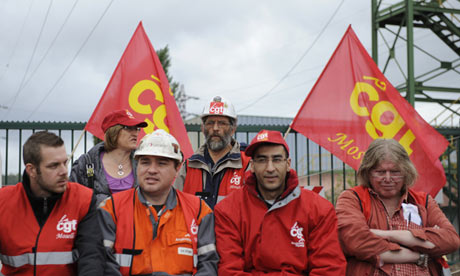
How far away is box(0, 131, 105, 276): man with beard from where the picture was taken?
3398 millimetres

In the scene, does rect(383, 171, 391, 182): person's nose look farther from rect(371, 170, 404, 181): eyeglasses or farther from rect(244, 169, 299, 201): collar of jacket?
rect(244, 169, 299, 201): collar of jacket

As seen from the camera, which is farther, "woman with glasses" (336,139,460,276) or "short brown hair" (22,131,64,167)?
"woman with glasses" (336,139,460,276)

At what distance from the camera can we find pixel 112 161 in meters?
4.89

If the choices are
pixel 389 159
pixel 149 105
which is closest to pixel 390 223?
pixel 389 159

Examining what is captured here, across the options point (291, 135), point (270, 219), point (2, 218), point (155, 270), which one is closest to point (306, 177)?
point (291, 135)

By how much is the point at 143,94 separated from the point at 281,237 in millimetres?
3922

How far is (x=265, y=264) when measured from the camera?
3.70 metres

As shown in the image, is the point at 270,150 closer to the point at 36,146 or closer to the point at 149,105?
the point at 36,146

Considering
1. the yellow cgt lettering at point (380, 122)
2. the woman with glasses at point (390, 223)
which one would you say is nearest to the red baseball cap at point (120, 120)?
the woman with glasses at point (390, 223)

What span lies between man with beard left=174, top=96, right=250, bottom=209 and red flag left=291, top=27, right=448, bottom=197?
2068mm

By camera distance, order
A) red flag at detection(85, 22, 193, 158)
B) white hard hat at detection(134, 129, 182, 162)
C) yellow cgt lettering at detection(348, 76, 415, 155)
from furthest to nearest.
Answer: yellow cgt lettering at detection(348, 76, 415, 155) < red flag at detection(85, 22, 193, 158) < white hard hat at detection(134, 129, 182, 162)

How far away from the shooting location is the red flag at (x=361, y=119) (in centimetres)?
682

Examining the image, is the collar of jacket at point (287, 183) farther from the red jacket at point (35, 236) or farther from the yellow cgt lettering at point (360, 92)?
the yellow cgt lettering at point (360, 92)

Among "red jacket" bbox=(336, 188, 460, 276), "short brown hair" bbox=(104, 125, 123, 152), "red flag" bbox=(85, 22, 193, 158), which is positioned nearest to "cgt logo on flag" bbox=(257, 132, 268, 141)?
"red jacket" bbox=(336, 188, 460, 276)
